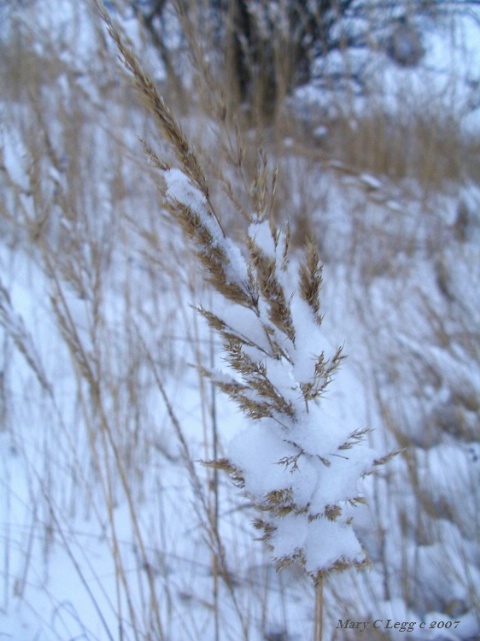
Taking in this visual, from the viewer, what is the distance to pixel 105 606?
32.4 inches

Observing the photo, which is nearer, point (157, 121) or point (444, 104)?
point (157, 121)

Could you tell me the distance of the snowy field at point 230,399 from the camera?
418 mm

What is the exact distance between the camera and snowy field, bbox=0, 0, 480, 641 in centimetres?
42

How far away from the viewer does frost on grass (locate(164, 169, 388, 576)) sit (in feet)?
1.19

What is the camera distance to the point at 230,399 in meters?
0.43

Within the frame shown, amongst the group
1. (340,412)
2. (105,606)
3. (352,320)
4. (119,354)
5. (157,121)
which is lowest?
(105,606)

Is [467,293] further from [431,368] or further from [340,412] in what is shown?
[340,412]

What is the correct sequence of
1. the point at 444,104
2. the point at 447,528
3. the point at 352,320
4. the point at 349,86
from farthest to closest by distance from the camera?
the point at 444,104, the point at 349,86, the point at 352,320, the point at 447,528

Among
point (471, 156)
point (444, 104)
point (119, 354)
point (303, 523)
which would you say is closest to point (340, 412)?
point (119, 354)

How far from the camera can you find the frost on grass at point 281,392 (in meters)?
0.36

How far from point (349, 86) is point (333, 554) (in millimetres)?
2415

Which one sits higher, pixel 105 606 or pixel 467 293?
pixel 467 293

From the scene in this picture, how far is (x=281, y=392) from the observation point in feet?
1.34

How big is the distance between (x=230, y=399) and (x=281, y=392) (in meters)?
0.05
